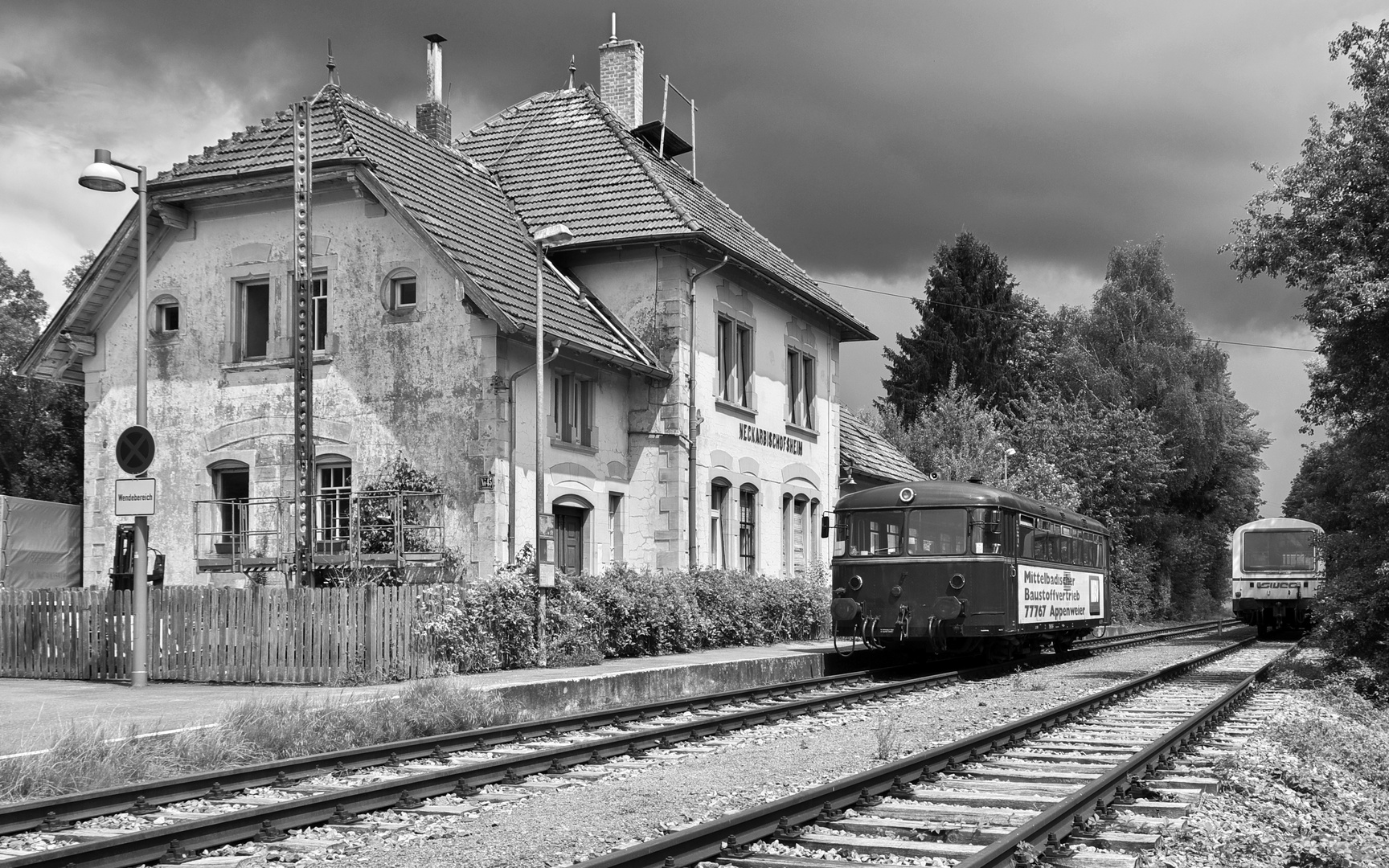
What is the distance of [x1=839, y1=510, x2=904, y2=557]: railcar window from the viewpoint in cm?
2103

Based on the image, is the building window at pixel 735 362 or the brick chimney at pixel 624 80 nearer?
the building window at pixel 735 362

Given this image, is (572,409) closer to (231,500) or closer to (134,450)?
(231,500)

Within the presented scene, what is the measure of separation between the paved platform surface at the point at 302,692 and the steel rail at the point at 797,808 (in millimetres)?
5395

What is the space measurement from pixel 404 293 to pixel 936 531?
951cm

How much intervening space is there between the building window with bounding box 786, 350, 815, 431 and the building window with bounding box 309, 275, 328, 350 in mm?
11441

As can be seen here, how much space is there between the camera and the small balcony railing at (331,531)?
2086cm

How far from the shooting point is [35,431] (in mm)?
42062

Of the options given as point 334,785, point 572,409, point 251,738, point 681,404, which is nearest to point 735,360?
point 681,404

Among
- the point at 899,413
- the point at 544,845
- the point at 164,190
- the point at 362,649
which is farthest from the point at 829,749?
the point at 899,413

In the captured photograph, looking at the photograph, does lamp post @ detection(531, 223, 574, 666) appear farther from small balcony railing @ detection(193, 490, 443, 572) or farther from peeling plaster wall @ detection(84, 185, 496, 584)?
peeling plaster wall @ detection(84, 185, 496, 584)

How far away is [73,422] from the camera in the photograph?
138 ft

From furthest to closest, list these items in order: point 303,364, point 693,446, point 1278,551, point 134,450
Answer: point 1278,551 < point 693,446 < point 303,364 < point 134,450

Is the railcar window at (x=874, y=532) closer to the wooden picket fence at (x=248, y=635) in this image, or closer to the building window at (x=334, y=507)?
the wooden picket fence at (x=248, y=635)

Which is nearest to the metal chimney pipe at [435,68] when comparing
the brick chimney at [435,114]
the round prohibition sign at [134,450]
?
the brick chimney at [435,114]
